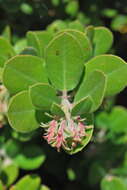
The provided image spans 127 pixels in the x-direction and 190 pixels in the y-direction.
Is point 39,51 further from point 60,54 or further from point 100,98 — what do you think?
point 100,98

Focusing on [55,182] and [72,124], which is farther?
[55,182]

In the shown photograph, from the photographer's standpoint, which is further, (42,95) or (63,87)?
(63,87)

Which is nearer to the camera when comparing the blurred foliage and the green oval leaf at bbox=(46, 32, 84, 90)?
the green oval leaf at bbox=(46, 32, 84, 90)

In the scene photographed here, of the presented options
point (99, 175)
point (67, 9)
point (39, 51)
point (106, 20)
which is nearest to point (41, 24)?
point (67, 9)

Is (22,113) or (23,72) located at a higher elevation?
(23,72)

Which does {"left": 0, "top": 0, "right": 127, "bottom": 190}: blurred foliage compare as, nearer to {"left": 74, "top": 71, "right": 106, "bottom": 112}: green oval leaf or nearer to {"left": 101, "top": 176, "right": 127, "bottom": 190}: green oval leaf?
{"left": 101, "top": 176, "right": 127, "bottom": 190}: green oval leaf

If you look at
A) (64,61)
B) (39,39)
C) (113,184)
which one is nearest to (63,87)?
(64,61)

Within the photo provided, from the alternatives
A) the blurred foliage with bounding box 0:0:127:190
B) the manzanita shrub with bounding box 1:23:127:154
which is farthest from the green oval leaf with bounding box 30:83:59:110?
the blurred foliage with bounding box 0:0:127:190

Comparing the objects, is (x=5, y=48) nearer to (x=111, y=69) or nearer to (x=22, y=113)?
(x=22, y=113)
